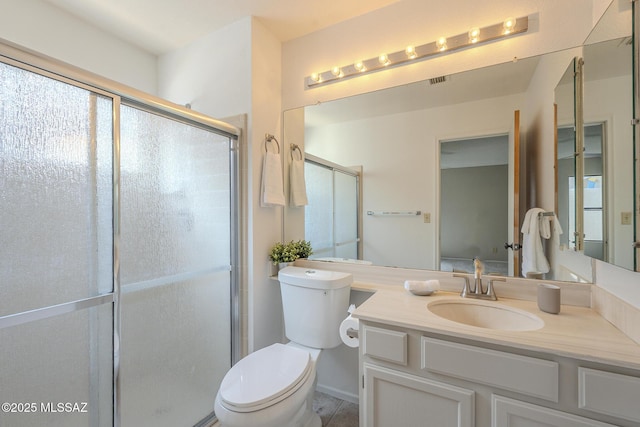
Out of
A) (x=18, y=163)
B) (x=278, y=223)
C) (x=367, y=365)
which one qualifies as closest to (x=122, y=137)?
(x=18, y=163)

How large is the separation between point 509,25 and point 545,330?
4.59 feet

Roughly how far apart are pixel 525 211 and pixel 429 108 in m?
0.75

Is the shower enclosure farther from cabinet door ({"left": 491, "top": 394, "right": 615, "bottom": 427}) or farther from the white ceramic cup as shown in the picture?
the white ceramic cup

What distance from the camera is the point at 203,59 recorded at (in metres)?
1.94

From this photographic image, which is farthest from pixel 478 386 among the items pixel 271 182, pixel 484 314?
pixel 271 182

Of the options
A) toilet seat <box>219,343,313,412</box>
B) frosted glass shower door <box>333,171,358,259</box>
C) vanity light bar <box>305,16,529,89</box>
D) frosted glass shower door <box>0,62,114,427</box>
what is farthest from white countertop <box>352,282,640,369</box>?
vanity light bar <box>305,16,529,89</box>

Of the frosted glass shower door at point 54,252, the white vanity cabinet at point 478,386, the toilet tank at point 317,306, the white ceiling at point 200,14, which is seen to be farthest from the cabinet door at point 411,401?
the white ceiling at point 200,14

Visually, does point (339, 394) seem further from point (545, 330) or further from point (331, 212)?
point (545, 330)

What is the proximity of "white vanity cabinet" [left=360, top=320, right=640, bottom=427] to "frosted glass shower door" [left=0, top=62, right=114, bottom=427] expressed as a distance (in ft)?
3.69

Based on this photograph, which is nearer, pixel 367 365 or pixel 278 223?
pixel 367 365

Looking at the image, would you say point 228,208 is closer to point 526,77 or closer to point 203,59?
point 203,59

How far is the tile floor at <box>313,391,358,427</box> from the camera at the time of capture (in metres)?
1.58

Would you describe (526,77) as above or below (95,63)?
below

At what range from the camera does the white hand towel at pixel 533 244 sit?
130cm
